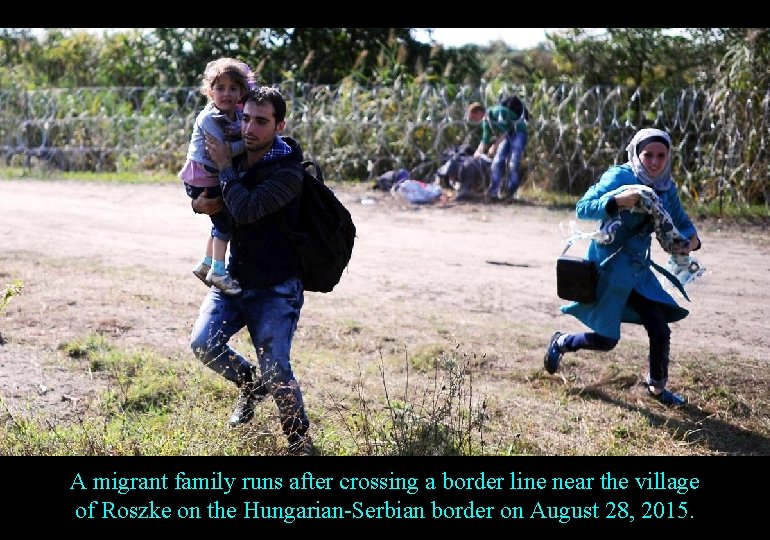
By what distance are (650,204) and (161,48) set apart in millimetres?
18006

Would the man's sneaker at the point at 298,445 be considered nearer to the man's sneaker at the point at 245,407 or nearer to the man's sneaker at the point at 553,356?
the man's sneaker at the point at 245,407

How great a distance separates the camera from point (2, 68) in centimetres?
2267

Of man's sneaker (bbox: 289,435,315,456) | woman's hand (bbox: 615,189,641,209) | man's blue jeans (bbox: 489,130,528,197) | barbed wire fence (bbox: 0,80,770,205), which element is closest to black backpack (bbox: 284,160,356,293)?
man's sneaker (bbox: 289,435,315,456)

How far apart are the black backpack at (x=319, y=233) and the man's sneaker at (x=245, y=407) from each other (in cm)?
65

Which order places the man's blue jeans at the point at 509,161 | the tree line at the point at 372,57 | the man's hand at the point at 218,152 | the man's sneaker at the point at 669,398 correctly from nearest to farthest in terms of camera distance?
the man's hand at the point at 218,152 < the man's sneaker at the point at 669,398 < the man's blue jeans at the point at 509,161 < the tree line at the point at 372,57

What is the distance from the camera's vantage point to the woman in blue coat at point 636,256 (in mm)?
5668

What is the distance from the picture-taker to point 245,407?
16.5 ft

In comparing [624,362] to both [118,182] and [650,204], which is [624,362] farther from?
[118,182]

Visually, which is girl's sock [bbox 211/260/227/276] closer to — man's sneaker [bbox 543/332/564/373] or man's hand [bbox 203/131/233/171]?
man's hand [bbox 203/131/233/171]

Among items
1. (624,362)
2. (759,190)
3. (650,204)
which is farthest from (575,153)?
(650,204)

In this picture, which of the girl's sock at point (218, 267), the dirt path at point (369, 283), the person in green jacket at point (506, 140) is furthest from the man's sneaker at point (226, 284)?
the person in green jacket at point (506, 140)

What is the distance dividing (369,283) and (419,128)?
7.39 metres

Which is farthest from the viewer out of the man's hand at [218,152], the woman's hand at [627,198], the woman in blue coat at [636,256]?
the woman in blue coat at [636,256]

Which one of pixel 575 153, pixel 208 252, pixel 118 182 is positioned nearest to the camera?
pixel 208 252
